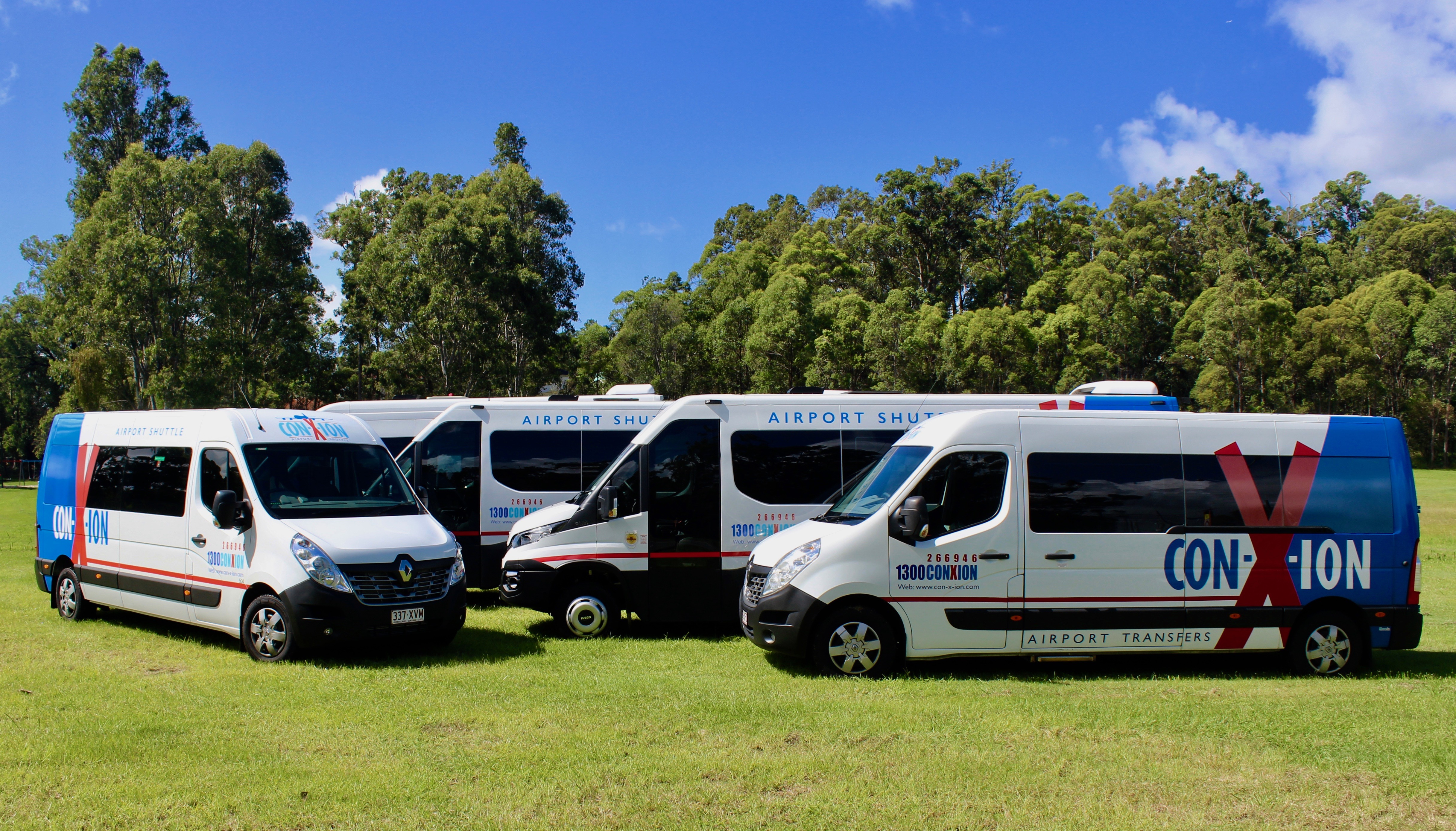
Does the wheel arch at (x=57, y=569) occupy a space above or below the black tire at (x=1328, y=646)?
above

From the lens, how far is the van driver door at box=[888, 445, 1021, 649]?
7820mm

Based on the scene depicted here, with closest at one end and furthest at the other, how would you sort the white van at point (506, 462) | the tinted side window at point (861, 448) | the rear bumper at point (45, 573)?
the tinted side window at point (861, 448) < the rear bumper at point (45, 573) < the white van at point (506, 462)

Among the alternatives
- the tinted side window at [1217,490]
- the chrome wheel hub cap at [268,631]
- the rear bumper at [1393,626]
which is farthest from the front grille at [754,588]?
the rear bumper at [1393,626]

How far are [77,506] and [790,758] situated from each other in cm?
938

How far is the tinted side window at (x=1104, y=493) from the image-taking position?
795cm

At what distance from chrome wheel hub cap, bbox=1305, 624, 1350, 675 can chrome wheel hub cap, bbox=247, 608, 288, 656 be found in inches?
359

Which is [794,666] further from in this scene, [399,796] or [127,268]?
[127,268]

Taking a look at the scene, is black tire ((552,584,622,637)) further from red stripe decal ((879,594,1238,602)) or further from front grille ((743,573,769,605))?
red stripe decal ((879,594,1238,602))

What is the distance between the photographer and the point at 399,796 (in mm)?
4945

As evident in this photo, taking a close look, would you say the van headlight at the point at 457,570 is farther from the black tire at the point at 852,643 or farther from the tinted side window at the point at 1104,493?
the tinted side window at the point at 1104,493

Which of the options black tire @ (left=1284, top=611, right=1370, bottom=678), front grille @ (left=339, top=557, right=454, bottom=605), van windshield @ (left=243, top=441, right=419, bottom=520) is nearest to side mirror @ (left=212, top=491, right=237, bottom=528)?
van windshield @ (left=243, top=441, right=419, bottom=520)

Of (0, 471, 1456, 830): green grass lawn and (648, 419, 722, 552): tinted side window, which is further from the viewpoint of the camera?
(648, 419, 722, 552): tinted side window

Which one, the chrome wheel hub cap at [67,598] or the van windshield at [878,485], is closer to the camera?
Answer: the van windshield at [878,485]

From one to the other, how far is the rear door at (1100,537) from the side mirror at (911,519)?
0.97m
